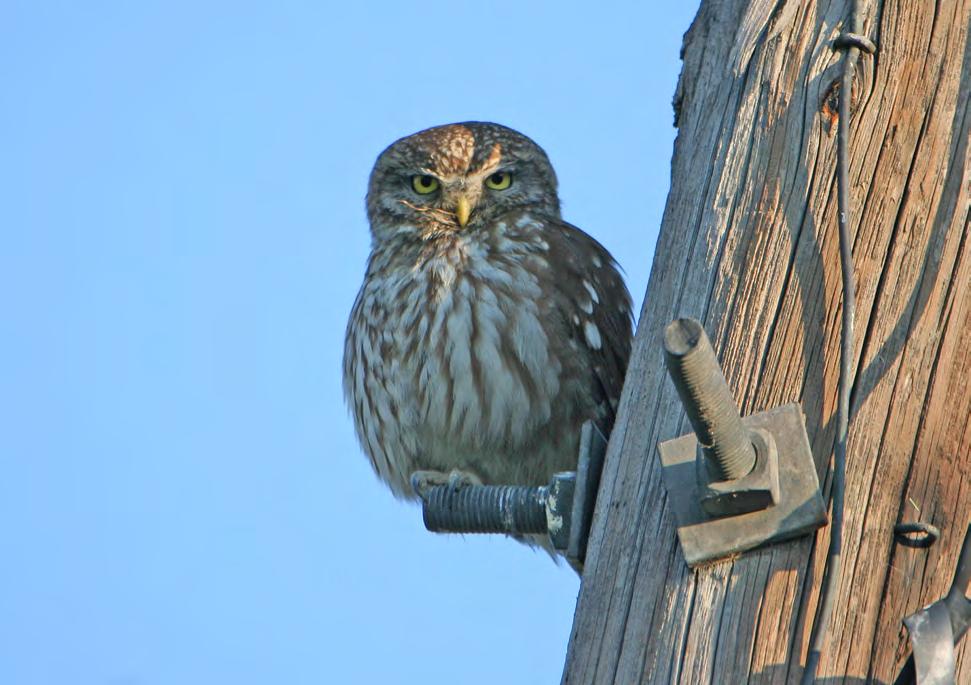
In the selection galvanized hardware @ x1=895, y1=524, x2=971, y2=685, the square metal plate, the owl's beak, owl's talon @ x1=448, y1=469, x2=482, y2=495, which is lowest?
galvanized hardware @ x1=895, y1=524, x2=971, y2=685

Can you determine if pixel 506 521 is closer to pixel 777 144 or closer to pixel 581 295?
pixel 777 144

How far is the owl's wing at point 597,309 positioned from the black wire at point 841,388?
7.65ft

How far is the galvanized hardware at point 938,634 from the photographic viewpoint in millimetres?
1938

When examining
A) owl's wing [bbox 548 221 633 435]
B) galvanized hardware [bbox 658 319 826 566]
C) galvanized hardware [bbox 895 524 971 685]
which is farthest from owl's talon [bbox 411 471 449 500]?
galvanized hardware [bbox 895 524 971 685]

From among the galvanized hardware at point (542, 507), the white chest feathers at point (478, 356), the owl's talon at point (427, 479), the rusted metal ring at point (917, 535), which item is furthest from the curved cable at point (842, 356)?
the owl's talon at point (427, 479)

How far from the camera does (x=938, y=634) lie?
6.44 ft

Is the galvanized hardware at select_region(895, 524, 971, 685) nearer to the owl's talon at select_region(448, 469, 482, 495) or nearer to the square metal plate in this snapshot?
the square metal plate

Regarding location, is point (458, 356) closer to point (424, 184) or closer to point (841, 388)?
point (424, 184)

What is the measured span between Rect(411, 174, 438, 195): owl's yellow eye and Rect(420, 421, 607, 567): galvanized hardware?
2299 millimetres

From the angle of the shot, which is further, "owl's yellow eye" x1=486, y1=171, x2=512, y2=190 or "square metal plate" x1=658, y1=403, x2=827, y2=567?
"owl's yellow eye" x1=486, y1=171, x2=512, y2=190

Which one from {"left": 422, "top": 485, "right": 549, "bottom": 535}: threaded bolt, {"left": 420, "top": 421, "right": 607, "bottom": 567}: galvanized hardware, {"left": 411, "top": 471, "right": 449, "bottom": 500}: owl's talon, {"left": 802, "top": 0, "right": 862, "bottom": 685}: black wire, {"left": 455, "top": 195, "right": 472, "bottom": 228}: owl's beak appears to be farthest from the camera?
{"left": 455, "top": 195, "right": 472, "bottom": 228}: owl's beak

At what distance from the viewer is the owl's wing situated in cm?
470

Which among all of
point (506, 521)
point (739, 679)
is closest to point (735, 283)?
point (739, 679)

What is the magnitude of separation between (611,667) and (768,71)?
1201 mm
